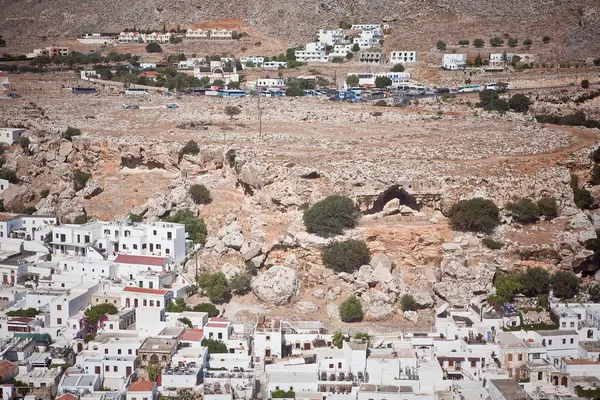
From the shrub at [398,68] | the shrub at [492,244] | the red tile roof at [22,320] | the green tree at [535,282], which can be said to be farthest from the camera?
the shrub at [398,68]

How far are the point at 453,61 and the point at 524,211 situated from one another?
3424cm

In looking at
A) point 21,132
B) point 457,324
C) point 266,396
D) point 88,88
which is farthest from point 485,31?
point 266,396

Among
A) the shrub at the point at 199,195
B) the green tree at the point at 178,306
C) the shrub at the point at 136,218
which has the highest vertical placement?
the shrub at the point at 199,195

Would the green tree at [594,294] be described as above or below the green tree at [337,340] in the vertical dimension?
above

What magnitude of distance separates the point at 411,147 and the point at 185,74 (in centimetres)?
2822

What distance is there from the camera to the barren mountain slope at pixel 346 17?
7069cm

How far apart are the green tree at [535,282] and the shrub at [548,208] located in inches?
135

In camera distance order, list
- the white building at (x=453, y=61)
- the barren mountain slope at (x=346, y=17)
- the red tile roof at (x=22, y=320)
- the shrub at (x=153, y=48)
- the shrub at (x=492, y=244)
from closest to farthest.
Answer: the red tile roof at (x=22, y=320)
the shrub at (x=492, y=244)
the white building at (x=453, y=61)
the barren mountain slope at (x=346, y=17)
the shrub at (x=153, y=48)

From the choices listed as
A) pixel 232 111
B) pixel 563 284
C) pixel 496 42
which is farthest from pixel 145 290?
pixel 496 42

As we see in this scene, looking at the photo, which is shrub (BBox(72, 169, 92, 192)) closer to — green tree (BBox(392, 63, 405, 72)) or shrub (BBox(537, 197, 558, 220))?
shrub (BBox(537, 197, 558, 220))

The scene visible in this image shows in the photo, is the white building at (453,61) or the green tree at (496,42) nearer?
the white building at (453,61)

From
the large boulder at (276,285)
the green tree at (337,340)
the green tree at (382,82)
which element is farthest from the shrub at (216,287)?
the green tree at (382,82)

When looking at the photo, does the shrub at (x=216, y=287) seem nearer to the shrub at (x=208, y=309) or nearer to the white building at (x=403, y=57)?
the shrub at (x=208, y=309)

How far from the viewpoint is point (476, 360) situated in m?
24.4
